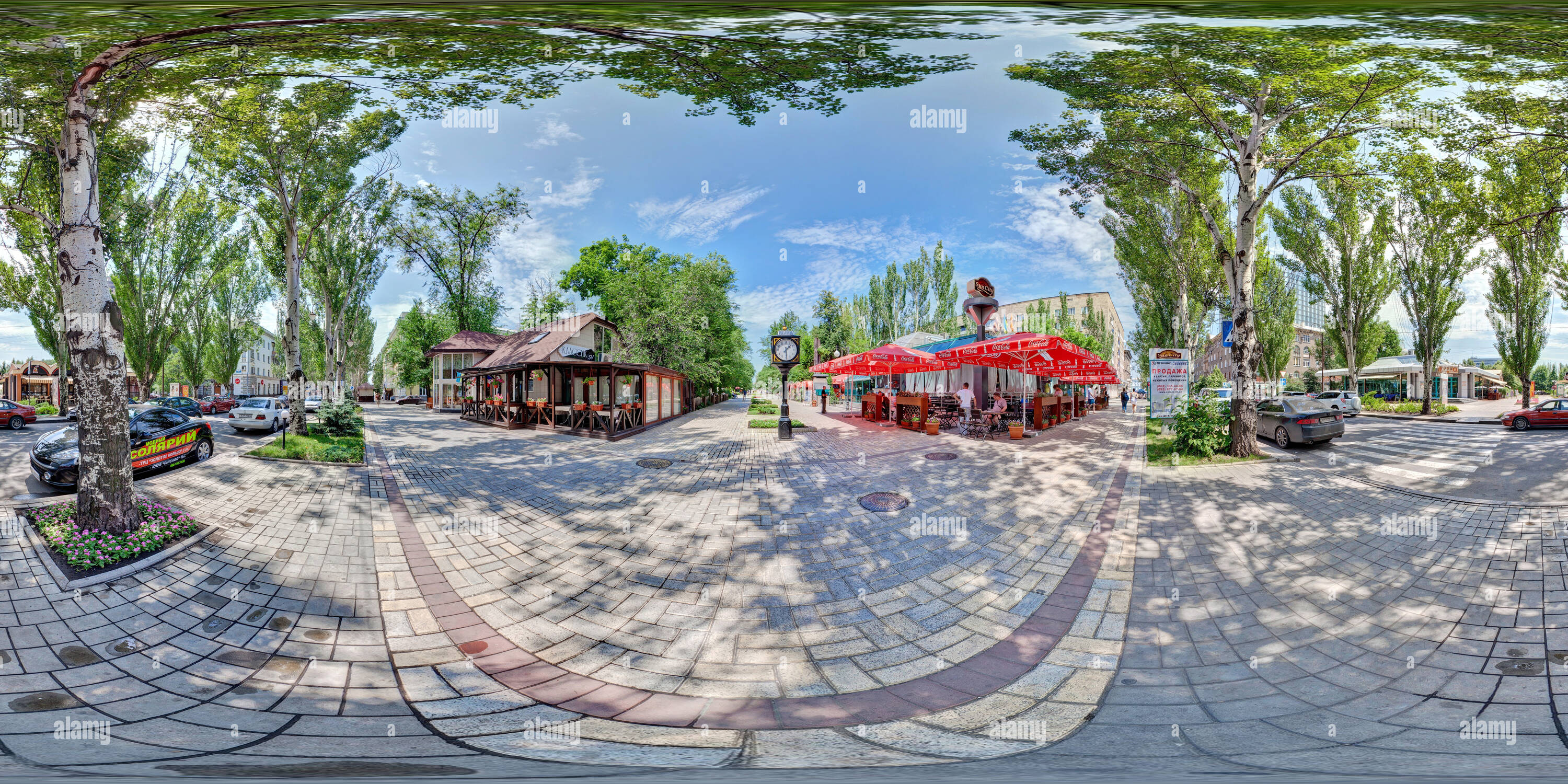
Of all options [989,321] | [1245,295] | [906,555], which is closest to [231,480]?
[906,555]

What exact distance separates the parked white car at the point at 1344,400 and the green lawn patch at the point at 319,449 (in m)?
6.81

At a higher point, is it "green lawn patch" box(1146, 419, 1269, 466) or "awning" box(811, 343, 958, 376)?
"awning" box(811, 343, 958, 376)

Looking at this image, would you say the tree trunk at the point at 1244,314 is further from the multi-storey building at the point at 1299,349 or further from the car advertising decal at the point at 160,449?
the car advertising decal at the point at 160,449

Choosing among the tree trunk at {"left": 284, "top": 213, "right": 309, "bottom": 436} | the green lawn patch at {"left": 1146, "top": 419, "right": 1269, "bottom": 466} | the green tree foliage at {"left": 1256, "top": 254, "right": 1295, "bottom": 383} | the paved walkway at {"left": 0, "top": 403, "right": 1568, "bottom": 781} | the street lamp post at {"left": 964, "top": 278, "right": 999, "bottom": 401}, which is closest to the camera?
the paved walkway at {"left": 0, "top": 403, "right": 1568, "bottom": 781}

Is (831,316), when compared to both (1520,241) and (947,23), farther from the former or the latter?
(1520,241)

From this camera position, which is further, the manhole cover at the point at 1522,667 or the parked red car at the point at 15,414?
the parked red car at the point at 15,414

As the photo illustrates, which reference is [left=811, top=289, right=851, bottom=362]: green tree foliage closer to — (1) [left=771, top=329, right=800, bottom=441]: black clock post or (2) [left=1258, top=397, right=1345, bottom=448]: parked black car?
(1) [left=771, top=329, right=800, bottom=441]: black clock post

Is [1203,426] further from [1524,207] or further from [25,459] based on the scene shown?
[25,459]

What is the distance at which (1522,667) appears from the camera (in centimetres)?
166

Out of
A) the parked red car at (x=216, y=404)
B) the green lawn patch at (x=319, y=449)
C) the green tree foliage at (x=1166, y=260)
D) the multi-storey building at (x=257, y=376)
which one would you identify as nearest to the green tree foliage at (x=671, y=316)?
the green lawn patch at (x=319, y=449)

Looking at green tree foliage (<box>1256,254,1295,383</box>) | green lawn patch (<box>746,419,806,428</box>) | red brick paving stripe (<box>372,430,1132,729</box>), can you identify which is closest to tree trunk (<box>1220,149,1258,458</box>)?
red brick paving stripe (<box>372,430,1132,729</box>)

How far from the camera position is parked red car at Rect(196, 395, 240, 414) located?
17.0 meters

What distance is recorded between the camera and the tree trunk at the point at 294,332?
5.12 m

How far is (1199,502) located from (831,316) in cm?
564
